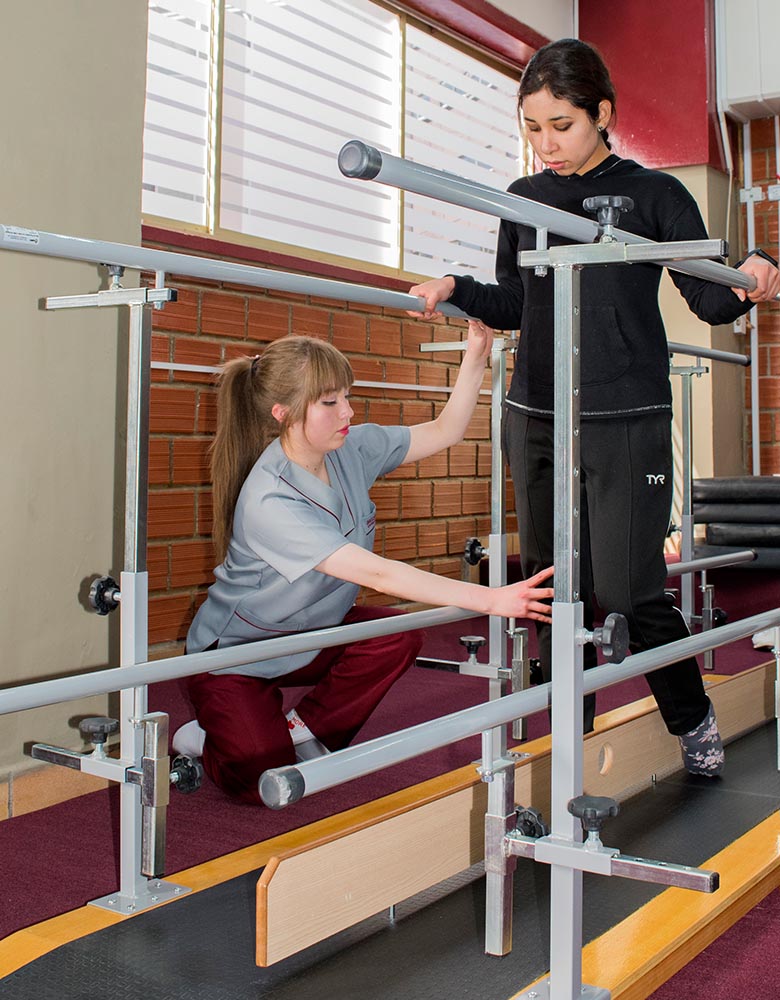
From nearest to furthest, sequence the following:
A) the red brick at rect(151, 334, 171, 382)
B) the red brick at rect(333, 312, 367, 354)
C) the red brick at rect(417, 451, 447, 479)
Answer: the red brick at rect(151, 334, 171, 382), the red brick at rect(333, 312, 367, 354), the red brick at rect(417, 451, 447, 479)

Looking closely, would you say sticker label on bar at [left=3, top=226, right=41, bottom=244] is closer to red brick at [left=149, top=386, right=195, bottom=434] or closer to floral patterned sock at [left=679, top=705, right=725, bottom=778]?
floral patterned sock at [left=679, top=705, right=725, bottom=778]

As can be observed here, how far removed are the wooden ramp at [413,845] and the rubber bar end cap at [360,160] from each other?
29.7 inches

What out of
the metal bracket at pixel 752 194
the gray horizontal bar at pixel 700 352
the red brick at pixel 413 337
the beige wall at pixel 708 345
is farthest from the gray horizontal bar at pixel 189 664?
the metal bracket at pixel 752 194

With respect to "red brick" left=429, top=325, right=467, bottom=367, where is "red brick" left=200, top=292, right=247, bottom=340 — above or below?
below

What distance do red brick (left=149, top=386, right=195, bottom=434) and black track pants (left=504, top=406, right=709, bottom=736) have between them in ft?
4.38

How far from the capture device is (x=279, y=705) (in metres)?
2.22

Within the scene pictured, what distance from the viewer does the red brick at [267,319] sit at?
3271 millimetres

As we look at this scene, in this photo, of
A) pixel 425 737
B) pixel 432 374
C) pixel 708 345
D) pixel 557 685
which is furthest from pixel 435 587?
pixel 708 345

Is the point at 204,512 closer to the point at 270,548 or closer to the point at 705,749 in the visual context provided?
the point at 270,548

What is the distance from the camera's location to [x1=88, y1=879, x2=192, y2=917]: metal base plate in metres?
1.61

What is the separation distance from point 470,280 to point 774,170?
143 inches

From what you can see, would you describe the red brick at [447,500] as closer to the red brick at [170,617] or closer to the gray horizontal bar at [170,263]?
the red brick at [170,617]

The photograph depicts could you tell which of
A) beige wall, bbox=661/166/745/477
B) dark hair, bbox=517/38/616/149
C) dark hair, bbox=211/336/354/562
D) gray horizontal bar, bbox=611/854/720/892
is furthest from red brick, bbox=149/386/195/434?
beige wall, bbox=661/166/745/477

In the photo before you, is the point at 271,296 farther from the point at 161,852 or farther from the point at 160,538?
the point at 161,852
